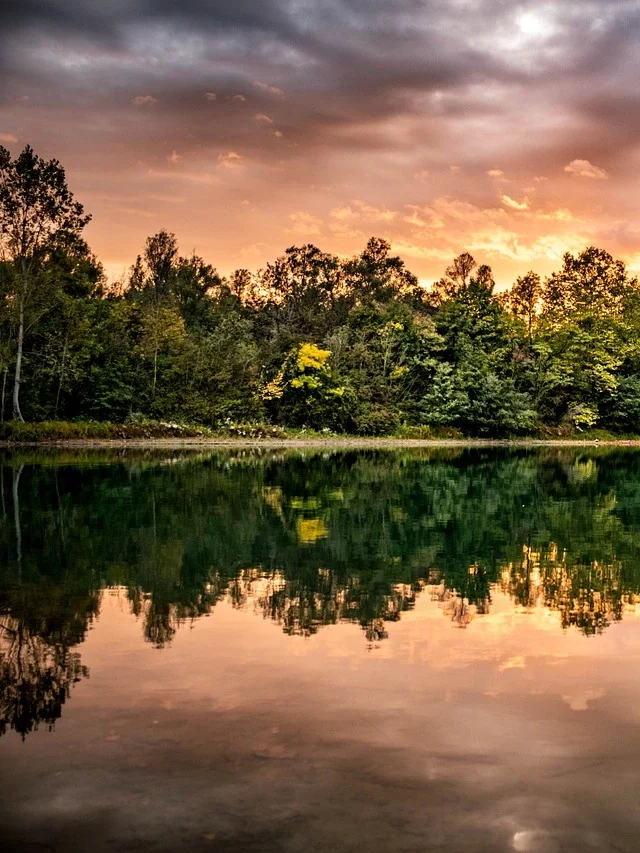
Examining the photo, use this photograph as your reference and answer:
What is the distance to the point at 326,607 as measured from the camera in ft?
32.9

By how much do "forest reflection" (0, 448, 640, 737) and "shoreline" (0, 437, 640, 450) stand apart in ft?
51.4

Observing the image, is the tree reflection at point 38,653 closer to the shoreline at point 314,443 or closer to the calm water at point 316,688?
the calm water at point 316,688

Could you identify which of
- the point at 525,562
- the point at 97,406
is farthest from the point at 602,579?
the point at 97,406

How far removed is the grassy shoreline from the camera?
142 ft

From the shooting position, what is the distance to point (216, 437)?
164ft

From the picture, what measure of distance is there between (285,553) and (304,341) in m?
45.5

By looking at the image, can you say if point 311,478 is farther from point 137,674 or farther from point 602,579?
point 137,674

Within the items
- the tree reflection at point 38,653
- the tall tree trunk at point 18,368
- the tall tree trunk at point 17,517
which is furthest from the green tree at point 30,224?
the tree reflection at point 38,653

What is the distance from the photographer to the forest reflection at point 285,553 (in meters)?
9.32

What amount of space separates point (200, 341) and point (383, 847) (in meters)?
53.7

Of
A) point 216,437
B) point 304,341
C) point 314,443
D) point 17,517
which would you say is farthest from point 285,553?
point 304,341

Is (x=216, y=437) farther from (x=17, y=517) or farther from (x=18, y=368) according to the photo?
(x=17, y=517)

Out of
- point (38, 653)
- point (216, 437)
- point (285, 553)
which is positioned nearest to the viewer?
point (38, 653)

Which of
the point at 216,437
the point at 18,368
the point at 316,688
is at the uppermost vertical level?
the point at 18,368
